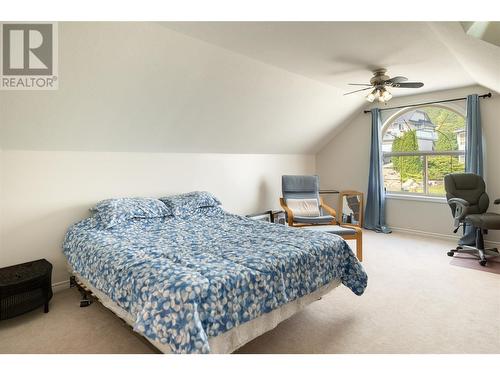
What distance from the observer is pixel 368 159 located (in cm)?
529

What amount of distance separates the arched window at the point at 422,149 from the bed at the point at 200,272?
10.8 ft

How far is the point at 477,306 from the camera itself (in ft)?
8.00

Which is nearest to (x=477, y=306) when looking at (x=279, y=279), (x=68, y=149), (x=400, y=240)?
(x=279, y=279)

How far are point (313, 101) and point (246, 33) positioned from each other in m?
2.13

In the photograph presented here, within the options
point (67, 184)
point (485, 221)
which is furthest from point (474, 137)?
point (67, 184)

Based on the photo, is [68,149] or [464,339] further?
[68,149]

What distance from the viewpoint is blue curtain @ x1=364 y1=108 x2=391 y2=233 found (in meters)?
5.03

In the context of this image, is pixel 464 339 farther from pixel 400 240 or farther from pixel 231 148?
pixel 231 148

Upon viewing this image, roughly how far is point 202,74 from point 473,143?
3822mm

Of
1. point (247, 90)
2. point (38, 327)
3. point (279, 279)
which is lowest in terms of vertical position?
point (38, 327)

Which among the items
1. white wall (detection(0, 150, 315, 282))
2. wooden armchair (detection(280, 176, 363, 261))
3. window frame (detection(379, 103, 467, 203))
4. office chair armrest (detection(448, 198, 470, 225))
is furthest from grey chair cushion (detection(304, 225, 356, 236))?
window frame (detection(379, 103, 467, 203))

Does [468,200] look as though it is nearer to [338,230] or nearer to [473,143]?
[473,143]
